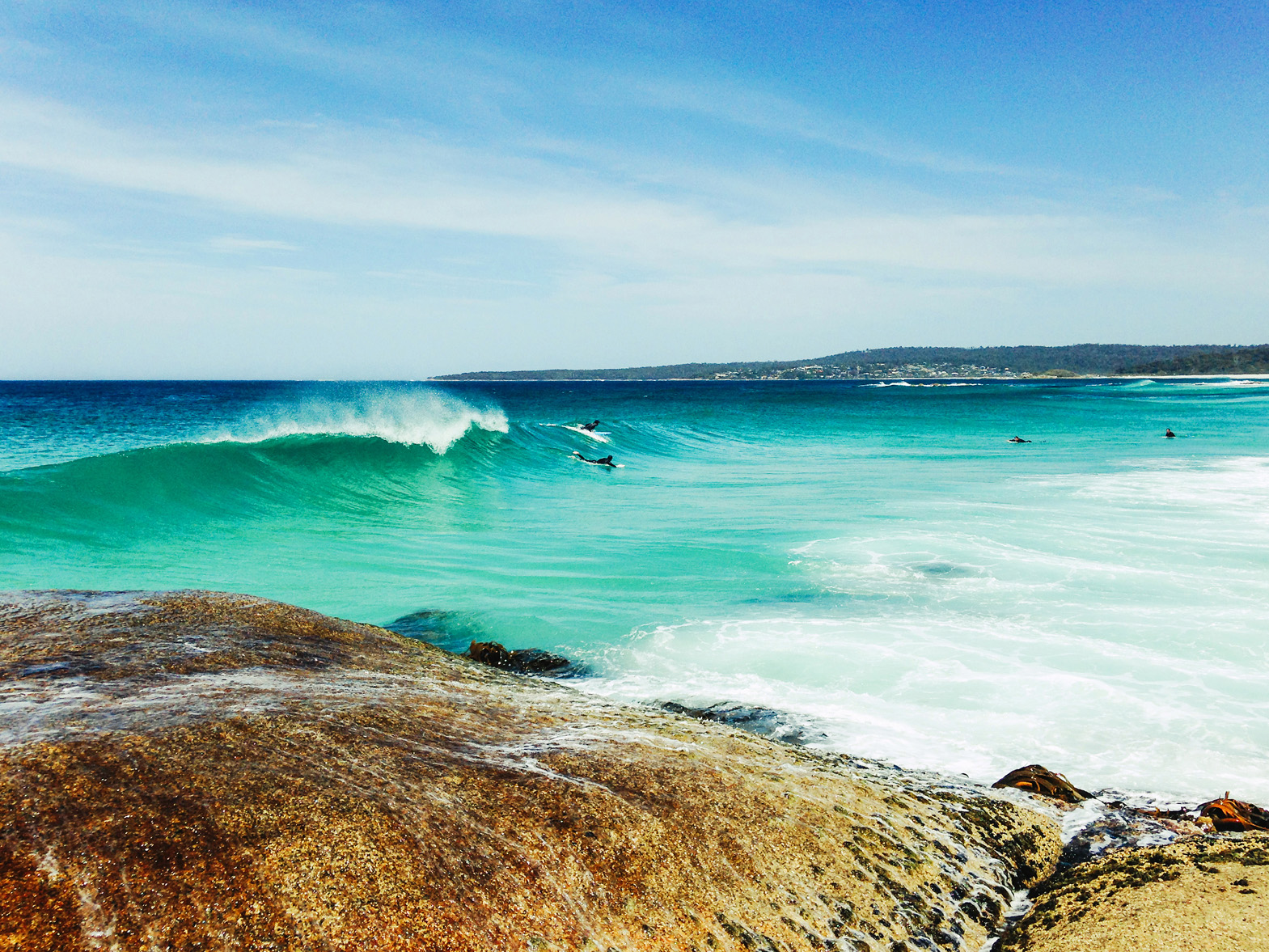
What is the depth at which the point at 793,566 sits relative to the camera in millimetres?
10906

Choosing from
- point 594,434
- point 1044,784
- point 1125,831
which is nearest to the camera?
point 1125,831

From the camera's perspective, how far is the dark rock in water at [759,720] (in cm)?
539

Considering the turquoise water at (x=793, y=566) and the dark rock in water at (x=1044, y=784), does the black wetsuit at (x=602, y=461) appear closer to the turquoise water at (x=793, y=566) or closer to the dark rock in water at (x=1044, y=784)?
the turquoise water at (x=793, y=566)

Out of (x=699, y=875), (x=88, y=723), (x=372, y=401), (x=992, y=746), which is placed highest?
(x=372, y=401)

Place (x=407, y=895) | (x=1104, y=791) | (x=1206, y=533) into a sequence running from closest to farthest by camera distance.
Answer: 1. (x=407, y=895)
2. (x=1104, y=791)
3. (x=1206, y=533)

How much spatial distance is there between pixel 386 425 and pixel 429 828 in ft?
77.2

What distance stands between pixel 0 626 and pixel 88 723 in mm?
2318

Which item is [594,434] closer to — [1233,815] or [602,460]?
[602,460]

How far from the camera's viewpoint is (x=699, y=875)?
112 inches

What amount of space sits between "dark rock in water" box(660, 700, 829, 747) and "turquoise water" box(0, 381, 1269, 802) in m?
0.18

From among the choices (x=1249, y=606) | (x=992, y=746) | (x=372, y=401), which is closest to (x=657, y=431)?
(x=372, y=401)

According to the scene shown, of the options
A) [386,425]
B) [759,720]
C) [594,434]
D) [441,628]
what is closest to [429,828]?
[759,720]

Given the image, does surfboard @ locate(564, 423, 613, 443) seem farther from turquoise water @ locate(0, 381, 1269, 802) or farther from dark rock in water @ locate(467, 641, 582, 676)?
dark rock in water @ locate(467, 641, 582, 676)

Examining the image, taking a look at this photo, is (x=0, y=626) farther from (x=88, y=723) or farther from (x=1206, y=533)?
(x=1206, y=533)
